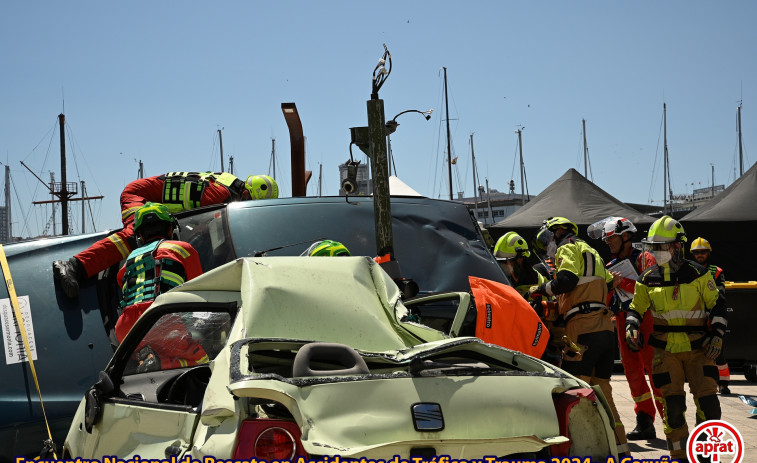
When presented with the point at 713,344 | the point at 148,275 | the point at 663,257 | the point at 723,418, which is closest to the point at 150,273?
the point at 148,275

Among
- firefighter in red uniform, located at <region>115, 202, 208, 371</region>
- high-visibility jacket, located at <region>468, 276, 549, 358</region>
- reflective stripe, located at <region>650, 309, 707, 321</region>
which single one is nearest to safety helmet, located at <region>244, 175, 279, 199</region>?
firefighter in red uniform, located at <region>115, 202, 208, 371</region>

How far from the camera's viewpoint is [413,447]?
10.1 ft

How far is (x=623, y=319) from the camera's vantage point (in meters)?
9.27

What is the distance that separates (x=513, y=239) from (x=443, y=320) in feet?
11.3

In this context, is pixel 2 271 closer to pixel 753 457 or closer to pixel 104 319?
pixel 104 319

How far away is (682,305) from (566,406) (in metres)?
3.96

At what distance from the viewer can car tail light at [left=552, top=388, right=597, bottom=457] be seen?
3348 millimetres

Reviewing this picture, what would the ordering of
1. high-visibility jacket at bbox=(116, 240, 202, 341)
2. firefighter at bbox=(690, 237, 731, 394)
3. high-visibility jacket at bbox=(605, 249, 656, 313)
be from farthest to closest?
firefighter at bbox=(690, 237, 731, 394) → high-visibility jacket at bbox=(605, 249, 656, 313) → high-visibility jacket at bbox=(116, 240, 202, 341)

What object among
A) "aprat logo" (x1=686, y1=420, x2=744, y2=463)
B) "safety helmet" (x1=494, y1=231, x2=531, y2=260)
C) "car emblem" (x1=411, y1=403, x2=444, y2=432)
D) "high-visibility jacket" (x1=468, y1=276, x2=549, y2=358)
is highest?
"safety helmet" (x1=494, y1=231, x2=531, y2=260)

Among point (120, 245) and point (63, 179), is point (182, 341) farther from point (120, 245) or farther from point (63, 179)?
point (63, 179)

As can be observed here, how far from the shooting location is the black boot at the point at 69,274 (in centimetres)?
616

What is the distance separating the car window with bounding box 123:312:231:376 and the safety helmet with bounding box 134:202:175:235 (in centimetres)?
146

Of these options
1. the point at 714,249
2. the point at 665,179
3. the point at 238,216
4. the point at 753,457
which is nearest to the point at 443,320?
the point at 238,216

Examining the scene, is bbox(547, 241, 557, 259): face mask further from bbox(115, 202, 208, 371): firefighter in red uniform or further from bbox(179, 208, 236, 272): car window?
bbox(115, 202, 208, 371): firefighter in red uniform
